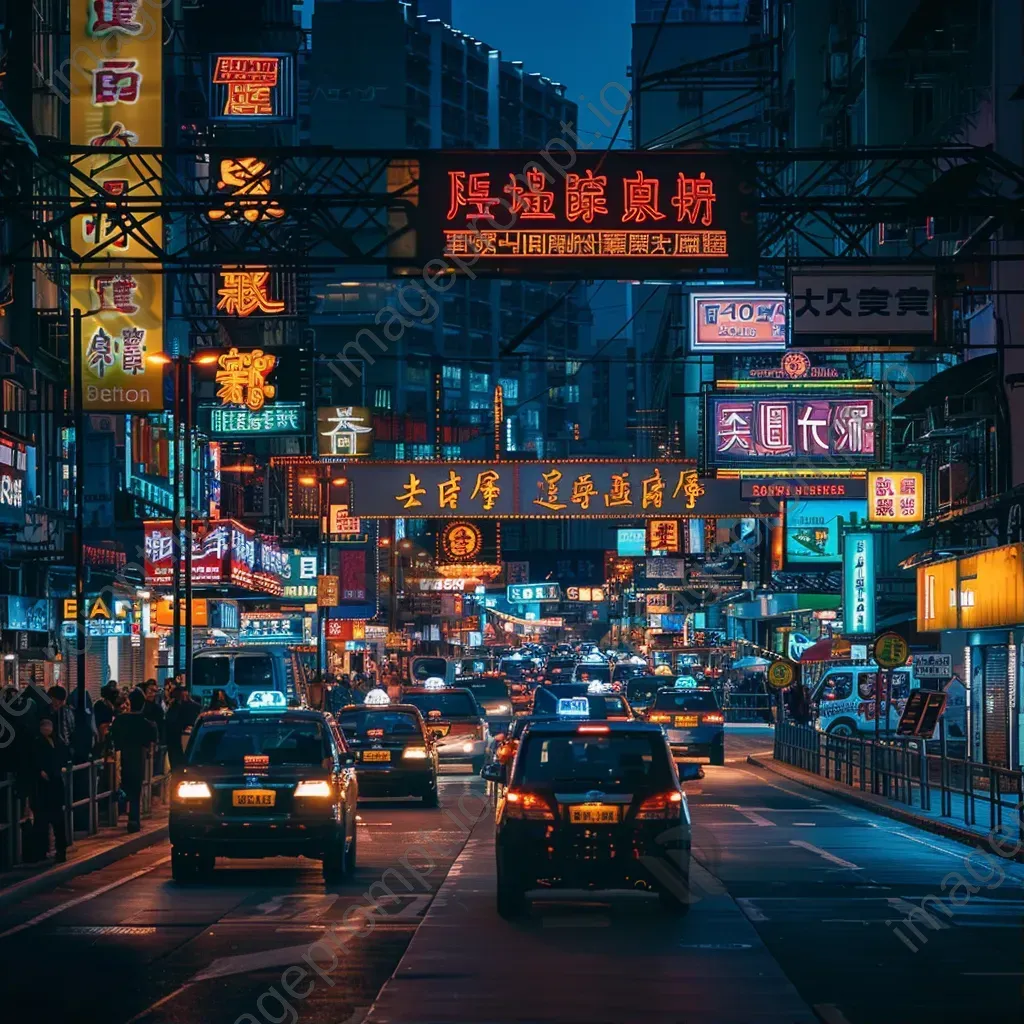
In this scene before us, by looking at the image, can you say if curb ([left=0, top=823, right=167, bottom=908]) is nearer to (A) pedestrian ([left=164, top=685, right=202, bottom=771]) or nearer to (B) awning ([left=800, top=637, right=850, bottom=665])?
(A) pedestrian ([left=164, top=685, right=202, bottom=771])

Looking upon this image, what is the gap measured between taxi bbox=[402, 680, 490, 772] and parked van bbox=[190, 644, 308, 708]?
975 cm

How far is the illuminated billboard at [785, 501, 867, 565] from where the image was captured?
2630 inches

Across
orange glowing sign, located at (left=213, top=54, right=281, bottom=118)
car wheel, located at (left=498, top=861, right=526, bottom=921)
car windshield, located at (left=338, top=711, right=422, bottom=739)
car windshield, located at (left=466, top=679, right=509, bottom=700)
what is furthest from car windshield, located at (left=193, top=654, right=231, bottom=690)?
car wheel, located at (left=498, top=861, right=526, bottom=921)

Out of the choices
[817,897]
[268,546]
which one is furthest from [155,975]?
[268,546]

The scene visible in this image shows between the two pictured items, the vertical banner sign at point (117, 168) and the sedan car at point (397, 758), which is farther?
the vertical banner sign at point (117, 168)

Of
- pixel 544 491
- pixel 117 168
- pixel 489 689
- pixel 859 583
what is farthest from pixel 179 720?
pixel 859 583

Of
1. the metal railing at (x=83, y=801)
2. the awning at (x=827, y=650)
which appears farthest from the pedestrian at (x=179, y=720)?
the awning at (x=827, y=650)

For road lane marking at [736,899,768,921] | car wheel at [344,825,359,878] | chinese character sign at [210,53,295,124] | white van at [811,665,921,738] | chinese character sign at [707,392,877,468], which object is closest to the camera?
road lane marking at [736,899,768,921]

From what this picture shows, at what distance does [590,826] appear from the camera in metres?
17.0

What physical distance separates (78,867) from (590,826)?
7101 millimetres

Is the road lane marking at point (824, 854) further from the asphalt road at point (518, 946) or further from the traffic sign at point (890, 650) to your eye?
the traffic sign at point (890, 650)

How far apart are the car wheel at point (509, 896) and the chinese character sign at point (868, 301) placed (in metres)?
10.6

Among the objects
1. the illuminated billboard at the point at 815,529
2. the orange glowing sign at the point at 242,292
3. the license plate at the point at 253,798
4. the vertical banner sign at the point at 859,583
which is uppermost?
the orange glowing sign at the point at 242,292

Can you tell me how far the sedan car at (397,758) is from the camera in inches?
1256
